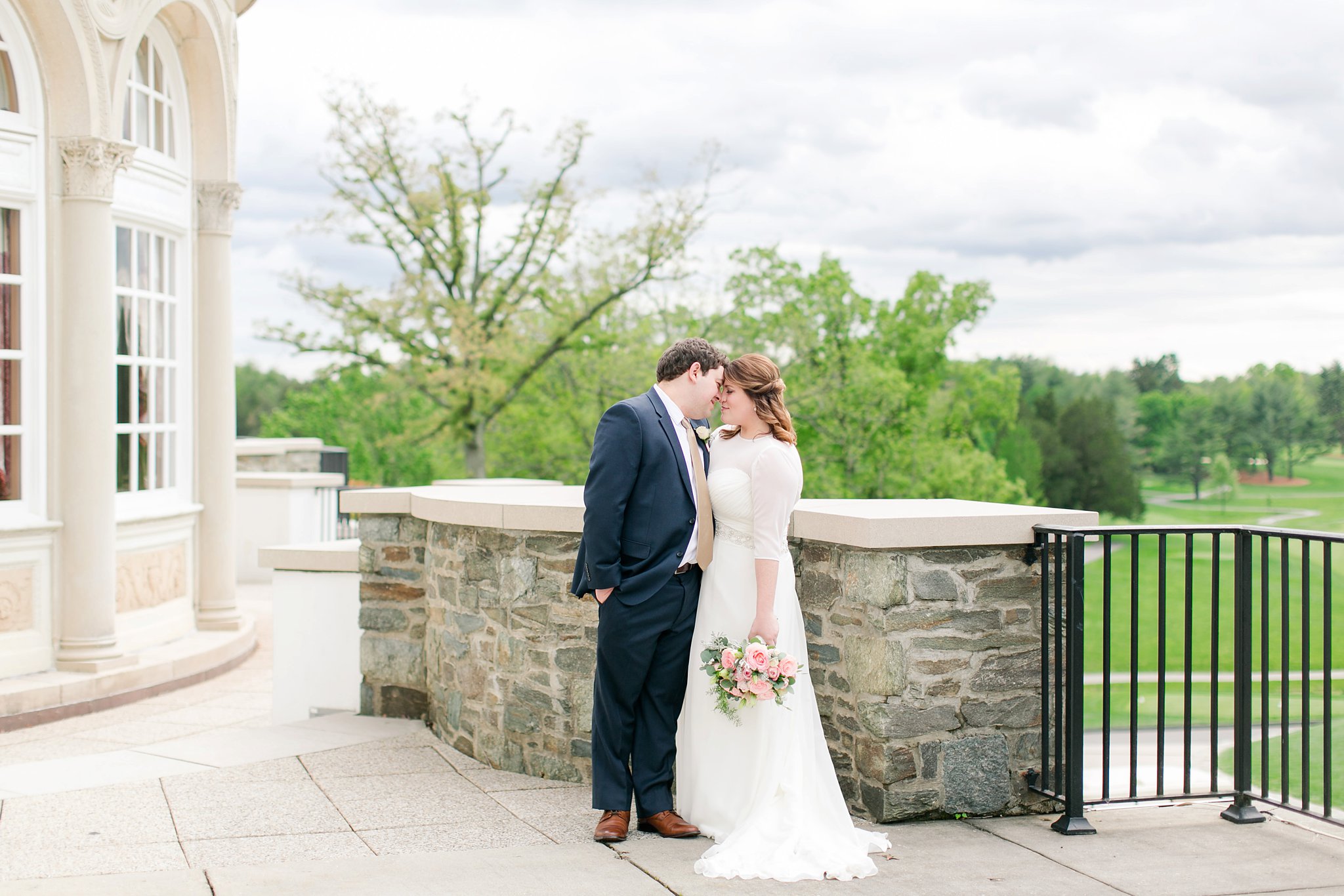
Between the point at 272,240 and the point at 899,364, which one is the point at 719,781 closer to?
the point at 272,240

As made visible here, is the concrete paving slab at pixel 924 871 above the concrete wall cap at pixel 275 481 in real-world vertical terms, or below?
below

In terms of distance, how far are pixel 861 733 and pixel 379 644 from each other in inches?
131

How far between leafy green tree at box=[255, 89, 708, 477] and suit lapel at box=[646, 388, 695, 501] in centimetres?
2000

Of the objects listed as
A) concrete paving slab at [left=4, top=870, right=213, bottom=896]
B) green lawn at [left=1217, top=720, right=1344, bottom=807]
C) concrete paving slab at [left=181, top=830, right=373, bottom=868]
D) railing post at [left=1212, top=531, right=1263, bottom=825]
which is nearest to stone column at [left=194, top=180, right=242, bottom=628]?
concrete paving slab at [left=181, top=830, right=373, bottom=868]

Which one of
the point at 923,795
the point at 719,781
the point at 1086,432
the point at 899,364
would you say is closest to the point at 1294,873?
the point at 923,795

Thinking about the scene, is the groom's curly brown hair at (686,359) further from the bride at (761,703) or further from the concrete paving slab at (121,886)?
the concrete paving slab at (121,886)

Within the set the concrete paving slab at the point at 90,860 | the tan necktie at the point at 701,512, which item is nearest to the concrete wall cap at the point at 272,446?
the concrete paving slab at the point at 90,860

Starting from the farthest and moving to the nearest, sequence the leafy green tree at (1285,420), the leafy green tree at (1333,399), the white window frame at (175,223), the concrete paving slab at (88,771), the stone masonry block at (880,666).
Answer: the leafy green tree at (1285,420)
the leafy green tree at (1333,399)
the white window frame at (175,223)
the concrete paving slab at (88,771)
the stone masonry block at (880,666)

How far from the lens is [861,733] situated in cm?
482

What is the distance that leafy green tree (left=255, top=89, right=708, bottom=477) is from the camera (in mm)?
24781

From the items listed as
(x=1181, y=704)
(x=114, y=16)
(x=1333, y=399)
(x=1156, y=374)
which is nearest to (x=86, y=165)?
(x=114, y=16)

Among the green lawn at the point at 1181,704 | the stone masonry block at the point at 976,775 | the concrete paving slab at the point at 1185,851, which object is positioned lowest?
the green lawn at the point at 1181,704

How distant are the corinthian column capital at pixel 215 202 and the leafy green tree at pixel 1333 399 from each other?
3015 inches

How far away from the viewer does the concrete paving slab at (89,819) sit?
4.67 meters
